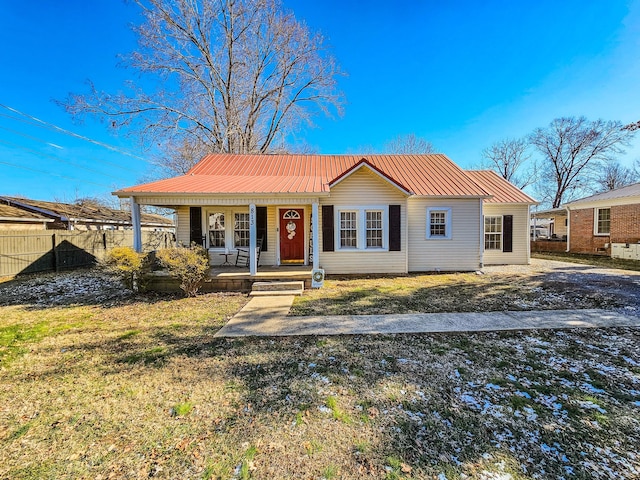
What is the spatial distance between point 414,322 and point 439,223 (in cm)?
690

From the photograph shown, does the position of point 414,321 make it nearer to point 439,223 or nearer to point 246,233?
point 439,223

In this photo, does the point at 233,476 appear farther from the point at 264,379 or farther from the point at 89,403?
the point at 89,403

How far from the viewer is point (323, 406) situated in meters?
3.01

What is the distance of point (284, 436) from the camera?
258 centimetres

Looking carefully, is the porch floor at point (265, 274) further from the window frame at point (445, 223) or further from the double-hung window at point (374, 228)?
the window frame at point (445, 223)

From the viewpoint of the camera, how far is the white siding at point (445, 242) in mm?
11164

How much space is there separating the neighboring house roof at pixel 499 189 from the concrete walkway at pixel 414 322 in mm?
6907

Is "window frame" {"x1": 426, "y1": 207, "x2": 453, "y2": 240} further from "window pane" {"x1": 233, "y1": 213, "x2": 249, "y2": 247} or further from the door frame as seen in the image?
"window pane" {"x1": 233, "y1": 213, "x2": 249, "y2": 247}

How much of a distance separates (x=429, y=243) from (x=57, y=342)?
10.9 metres

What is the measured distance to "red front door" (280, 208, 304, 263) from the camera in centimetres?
1058

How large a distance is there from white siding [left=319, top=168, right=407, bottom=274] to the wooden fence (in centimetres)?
697

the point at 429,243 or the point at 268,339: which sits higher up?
the point at 429,243

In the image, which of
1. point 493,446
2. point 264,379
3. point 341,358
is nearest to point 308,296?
point 341,358

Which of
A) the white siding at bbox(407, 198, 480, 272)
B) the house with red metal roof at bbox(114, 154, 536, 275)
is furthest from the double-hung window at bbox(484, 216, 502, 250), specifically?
the white siding at bbox(407, 198, 480, 272)
